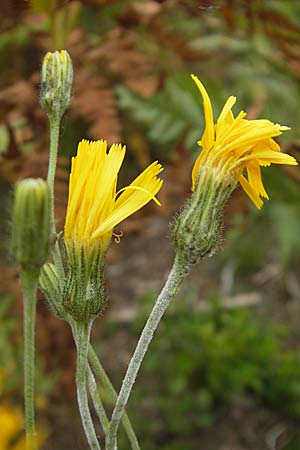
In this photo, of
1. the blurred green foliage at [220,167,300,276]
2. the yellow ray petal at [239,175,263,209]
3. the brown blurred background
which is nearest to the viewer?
the yellow ray petal at [239,175,263,209]

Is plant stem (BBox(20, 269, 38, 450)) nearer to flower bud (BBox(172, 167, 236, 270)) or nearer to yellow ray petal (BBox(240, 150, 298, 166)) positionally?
flower bud (BBox(172, 167, 236, 270))

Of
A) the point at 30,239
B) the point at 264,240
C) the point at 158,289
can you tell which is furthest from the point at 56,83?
the point at 264,240

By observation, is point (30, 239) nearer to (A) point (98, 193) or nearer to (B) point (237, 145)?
(A) point (98, 193)

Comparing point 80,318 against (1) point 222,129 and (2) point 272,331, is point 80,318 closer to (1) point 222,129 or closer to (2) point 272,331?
(1) point 222,129

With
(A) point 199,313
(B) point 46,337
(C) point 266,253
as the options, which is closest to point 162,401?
(A) point 199,313

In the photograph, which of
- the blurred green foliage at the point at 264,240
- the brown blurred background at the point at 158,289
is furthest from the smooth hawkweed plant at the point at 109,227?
the blurred green foliage at the point at 264,240

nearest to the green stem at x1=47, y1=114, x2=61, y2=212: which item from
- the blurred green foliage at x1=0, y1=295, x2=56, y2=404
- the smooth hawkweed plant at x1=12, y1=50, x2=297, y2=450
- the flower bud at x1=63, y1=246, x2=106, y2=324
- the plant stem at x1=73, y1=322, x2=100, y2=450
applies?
the smooth hawkweed plant at x1=12, y1=50, x2=297, y2=450
